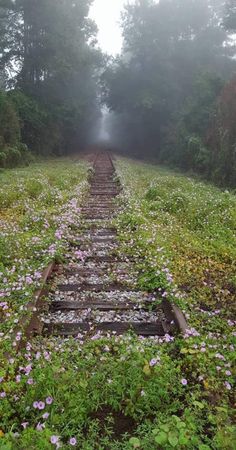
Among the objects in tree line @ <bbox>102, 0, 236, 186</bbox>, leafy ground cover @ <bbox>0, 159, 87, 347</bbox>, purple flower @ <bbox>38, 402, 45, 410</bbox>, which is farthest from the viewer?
tree line @ <bbox>102, 0, 236, 186</bbox>

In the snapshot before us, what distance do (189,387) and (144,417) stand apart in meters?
0.49

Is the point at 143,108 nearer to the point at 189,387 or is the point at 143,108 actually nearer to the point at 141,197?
the point at 141,197

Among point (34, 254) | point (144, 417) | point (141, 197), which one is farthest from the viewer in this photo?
point (141, 197)

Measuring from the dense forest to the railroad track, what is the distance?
49.8ft

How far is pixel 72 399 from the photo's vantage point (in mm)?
3291

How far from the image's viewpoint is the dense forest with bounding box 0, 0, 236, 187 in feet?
87.9

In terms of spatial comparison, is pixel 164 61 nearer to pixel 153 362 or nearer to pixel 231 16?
pixel 231 16

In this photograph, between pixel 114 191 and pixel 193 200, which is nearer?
pixel 193 200

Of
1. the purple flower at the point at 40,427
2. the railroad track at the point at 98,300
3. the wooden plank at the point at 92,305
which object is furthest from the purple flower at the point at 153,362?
the wooden plank at the point at 92,305

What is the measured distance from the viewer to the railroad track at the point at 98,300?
470 centimetres

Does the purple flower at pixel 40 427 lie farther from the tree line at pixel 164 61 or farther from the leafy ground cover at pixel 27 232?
the tree line at pixel 164 61

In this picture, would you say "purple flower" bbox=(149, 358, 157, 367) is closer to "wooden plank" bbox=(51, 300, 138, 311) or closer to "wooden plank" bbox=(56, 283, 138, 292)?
"wooden plank" bbox=(51, 300, 138, 311)

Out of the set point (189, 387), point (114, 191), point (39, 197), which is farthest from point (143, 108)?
point (189, 387)

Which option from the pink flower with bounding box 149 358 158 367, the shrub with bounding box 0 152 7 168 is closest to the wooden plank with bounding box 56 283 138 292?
the pink flower with bounding box 149 358 158 367
